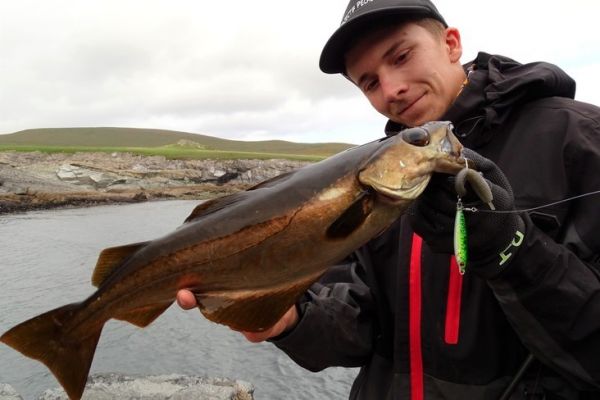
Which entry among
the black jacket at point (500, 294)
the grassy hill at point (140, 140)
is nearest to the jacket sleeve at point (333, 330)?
the black jacket at point (500, 294)

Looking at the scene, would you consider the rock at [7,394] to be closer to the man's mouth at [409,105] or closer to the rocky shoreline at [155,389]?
the rocky shoreline at [155,389]

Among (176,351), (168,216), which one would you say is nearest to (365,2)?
(176,351)

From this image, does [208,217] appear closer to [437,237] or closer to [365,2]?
[437,237]

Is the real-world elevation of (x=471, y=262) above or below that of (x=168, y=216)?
above

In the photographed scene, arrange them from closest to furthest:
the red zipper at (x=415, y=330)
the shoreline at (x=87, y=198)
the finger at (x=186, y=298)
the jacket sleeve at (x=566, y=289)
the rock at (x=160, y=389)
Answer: the jacket sleeve at (x=566, y=289), the finger at (x=186, y=298), the red zipper at (x=415, y=330), the rock at (x=160, y=389), the shoreline at (x=87, y=198)

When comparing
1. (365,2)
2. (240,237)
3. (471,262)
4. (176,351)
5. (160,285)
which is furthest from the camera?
(176,351)

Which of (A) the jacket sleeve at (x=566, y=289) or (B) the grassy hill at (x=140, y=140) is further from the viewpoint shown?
(B) the grassy hill at (x=140, y=140)

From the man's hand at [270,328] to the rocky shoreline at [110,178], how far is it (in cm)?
3028

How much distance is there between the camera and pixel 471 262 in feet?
6.96

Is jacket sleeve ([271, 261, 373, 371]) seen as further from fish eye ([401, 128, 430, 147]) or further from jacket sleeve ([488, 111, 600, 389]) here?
fish eye ([401, 128, 430, 147])

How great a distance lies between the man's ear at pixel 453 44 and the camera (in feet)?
9.93

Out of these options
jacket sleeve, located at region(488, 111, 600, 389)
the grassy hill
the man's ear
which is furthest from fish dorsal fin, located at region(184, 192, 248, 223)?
the grassy hill

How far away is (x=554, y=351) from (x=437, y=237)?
0.74m

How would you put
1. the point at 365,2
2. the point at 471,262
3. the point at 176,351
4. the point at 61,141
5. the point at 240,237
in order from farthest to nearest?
1. the point at 61,141
2. the point at 176,351
3. the point at 365,2
4. the point at 240,237
5. the point at 471,262
